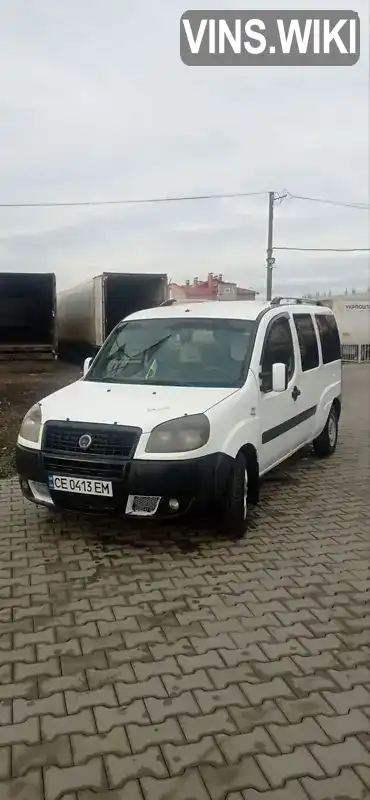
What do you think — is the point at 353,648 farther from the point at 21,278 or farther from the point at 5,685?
the point at 21,278

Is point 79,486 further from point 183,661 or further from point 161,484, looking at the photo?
point 183,661

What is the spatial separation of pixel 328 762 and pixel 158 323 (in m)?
4.10

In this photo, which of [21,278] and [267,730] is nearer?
[267,730]

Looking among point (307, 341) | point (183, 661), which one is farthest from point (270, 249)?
point (183, 661)

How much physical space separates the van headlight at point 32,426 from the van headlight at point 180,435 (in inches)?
36.2

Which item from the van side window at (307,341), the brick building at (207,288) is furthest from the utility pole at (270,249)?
the van side window at (307,341)

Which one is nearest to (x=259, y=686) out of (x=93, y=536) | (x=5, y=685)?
(x=5, y=685)

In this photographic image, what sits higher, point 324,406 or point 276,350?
point 276,350

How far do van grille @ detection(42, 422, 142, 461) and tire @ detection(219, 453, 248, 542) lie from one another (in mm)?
805

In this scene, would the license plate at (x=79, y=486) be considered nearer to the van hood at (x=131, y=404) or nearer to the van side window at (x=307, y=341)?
the van hood at (x=131, y=404)

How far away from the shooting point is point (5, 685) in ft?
9.55

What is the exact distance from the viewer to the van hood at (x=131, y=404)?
14.5 feet

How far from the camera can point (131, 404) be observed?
4.64 m

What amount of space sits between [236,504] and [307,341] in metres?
2.68
